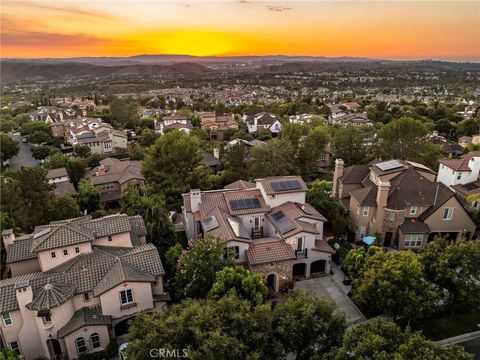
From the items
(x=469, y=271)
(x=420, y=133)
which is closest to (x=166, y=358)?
(x=469, y=271)

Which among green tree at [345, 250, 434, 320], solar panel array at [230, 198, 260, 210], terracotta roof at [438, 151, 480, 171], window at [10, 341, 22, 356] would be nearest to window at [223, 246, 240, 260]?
solar panel array at [230, 198, 260, 210]

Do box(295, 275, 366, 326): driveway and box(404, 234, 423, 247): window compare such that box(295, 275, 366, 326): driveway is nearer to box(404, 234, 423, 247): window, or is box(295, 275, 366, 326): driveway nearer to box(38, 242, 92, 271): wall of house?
box(404, 234, 423, 247): window

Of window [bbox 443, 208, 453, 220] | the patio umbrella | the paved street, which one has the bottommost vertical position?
the paved street

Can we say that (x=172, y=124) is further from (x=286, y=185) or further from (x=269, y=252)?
(x=269, y=252)

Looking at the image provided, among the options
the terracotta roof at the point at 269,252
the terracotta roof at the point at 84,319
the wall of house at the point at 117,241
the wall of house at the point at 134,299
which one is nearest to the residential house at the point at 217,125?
the terracotta roof at the point at 269,252

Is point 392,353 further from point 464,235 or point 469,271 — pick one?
point 464,235
